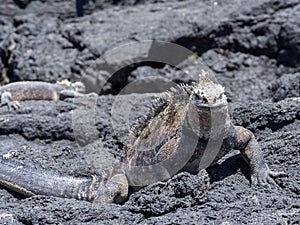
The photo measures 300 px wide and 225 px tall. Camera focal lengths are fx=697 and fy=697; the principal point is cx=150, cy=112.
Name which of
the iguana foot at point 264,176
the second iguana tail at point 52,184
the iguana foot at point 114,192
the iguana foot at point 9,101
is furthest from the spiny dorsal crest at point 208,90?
the iguana foot at point 9,101

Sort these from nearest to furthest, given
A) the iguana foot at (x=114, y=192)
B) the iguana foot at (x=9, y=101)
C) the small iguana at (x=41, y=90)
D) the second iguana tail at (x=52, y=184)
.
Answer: the iguana foot at (x=114, y=192) → the second iguana tail at (x=52, y=184) → the iguana foot at (x=9, y=101) → the small iguana at (x=41, y=90)

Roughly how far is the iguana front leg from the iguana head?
421 millimetres

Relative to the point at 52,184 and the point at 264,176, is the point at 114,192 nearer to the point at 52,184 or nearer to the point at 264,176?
the point at 52,184

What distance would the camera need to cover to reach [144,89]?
28.6ft

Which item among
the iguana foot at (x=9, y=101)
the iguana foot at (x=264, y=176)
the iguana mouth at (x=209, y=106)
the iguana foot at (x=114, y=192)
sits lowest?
the iguana foot at (x=9, y=101)

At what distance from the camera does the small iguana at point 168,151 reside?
4613mm

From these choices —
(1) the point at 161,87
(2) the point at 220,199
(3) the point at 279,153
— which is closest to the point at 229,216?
(2) the point at 220,199

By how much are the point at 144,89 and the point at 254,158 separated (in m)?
4.10

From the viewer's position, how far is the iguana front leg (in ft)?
15.1

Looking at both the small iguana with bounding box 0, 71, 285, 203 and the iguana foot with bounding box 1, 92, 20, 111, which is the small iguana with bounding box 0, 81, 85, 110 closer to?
the iguana foot with bounding box 1, 92, 20, 111

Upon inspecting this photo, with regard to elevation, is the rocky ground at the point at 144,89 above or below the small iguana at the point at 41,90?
above

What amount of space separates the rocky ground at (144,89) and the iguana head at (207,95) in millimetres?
490

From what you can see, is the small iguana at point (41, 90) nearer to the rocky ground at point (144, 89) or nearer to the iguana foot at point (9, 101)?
the iguana foot at point (9, 101)

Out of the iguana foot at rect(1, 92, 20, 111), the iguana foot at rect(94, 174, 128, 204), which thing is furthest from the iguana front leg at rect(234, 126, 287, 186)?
the iguana foot at rect(1, 92, 20, 111)
